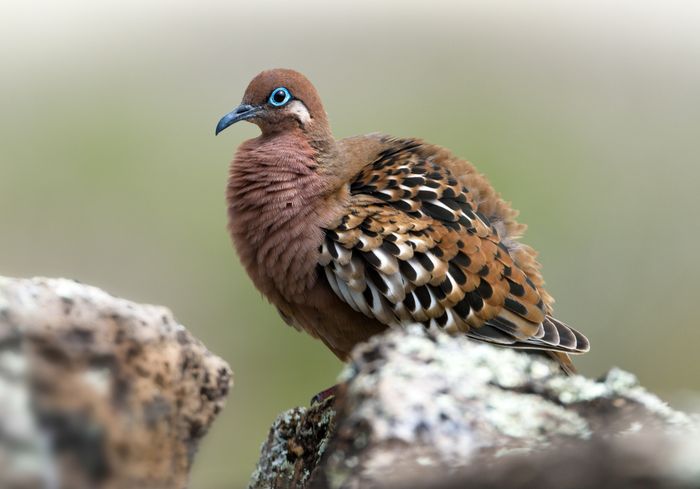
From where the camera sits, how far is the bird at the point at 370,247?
607 cm

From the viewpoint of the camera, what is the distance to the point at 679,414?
12.8ft

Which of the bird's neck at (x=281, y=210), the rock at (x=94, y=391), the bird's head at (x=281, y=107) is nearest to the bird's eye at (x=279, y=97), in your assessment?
the bird's head at (x=281, y=107)

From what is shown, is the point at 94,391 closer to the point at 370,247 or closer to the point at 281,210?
the point at 370,247

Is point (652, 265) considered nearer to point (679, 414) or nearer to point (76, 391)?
point (679, 414)

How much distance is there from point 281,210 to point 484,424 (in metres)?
2.80

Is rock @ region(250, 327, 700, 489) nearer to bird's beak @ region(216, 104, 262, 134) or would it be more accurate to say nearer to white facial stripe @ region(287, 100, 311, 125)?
white facial stripe @ region(287, 100, 311, 125)

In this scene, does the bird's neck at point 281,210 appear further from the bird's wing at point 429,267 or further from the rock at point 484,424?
the rock at point 484,424

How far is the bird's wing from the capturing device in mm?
6043

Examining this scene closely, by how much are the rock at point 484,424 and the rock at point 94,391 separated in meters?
0.62

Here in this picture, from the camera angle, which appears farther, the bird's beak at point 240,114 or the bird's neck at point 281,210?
the bird's beak at point 240,114

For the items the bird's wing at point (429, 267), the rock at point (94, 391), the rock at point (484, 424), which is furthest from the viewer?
the bird's wing at point (429, 267)

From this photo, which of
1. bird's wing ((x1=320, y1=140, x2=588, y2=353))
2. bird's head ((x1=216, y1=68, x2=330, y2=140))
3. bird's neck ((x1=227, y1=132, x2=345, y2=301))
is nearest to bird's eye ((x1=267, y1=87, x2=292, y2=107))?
bird's head ((x1=216, y1=68, x2=330, y2=140))

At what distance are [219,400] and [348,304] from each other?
6.63 feet

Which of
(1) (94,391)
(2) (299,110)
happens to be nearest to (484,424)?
(1) (94,391)
